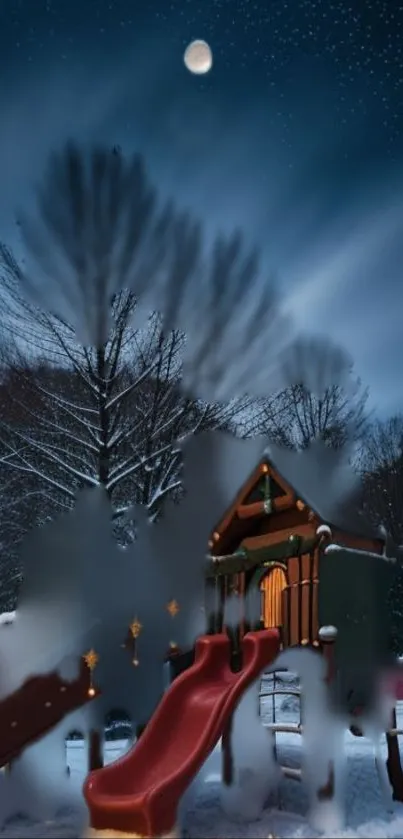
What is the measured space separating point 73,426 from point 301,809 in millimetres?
6712

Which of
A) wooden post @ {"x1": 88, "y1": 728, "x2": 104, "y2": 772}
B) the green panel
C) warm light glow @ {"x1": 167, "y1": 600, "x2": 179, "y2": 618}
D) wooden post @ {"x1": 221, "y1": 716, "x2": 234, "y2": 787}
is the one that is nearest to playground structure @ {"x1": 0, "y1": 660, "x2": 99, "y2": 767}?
wooden post @ {"x1": 88, "y1": 728, "x2": 104, "y2": 772}

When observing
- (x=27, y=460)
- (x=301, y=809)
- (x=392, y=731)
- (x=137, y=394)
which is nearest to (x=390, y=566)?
(x=392, y=731)

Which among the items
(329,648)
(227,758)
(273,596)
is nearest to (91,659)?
(227,758)

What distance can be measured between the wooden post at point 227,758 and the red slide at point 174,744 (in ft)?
1.14

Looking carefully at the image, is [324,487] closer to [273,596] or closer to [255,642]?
[273,596]

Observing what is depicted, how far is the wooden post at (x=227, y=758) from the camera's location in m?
7.58

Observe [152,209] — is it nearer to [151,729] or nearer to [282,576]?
[282,576]

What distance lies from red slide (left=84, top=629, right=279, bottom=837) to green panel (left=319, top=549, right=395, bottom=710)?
66cm

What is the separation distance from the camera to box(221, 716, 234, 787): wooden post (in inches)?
299

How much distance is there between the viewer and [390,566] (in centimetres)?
796

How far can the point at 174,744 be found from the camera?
739 centimetres

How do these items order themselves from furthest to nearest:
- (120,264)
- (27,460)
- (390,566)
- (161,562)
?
(27,460)
(120,264)
(161,562)
(390,566)

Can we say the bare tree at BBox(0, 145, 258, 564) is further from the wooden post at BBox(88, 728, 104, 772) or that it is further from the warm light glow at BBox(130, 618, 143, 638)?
the wooden post at BBox(88, 728, 104, 772)

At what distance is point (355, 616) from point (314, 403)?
7820 mm
